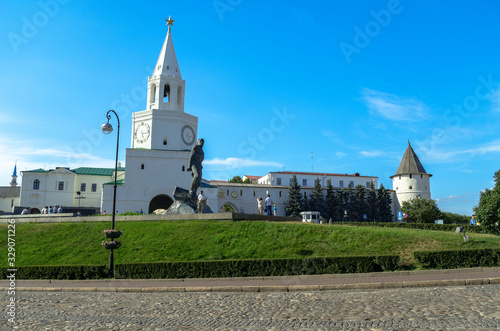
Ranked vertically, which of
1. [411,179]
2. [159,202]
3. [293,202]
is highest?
[411,179]

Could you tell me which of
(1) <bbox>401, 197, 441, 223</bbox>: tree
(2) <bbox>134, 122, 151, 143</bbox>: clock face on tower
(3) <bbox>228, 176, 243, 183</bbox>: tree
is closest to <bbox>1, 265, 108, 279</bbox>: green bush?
(2) <bbox>134, 122, 151, 143</bbox>: clock face on tower

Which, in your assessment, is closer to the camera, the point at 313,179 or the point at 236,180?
the point at 313,179

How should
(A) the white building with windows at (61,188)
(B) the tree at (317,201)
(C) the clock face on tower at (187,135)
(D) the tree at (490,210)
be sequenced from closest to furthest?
1. (D) the tree at (490,210)
2. (C) the clock face on tower at (187,135)
3. (A) the white building with windows at (61,188)
4. (B) the tree at (317,201)

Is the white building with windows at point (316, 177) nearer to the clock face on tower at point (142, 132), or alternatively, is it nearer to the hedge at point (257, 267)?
the clock face on tower at point (142, 132)

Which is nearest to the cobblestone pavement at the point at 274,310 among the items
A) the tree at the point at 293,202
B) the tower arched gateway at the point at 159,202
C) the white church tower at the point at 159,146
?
the white church tower at the point at 159,146

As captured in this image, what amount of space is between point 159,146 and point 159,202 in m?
5.84

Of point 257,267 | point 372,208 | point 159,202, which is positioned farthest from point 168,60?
point 372,208

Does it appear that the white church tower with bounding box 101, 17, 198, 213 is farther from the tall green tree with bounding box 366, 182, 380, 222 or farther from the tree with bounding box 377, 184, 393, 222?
the tree with bounding box 377, 184, 393, 222

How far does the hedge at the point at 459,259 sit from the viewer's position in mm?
14211

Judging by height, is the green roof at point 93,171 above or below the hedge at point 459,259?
above

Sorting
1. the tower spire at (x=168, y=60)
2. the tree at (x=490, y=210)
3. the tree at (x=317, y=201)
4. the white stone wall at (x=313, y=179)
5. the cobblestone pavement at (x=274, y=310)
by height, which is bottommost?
the cobblestone pavement at (x=274, y=310)

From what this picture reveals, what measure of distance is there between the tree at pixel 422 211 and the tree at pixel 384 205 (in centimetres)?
400

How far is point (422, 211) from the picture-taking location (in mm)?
58375

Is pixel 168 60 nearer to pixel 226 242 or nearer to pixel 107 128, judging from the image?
pixel 107 128
